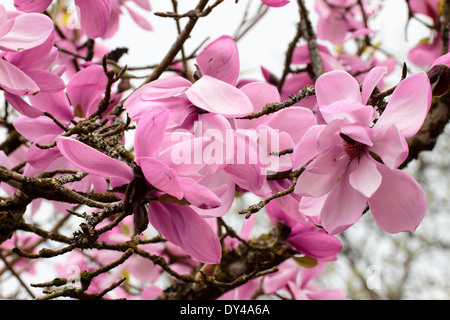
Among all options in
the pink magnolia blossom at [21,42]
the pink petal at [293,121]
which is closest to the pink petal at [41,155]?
the pink magnolia blossom at [21,42]

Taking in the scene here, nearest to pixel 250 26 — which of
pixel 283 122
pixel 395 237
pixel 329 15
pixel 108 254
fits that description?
pixel 329 15

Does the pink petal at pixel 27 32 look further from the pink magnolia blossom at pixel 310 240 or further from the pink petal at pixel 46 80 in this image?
the pink magnolia blossom at pixel 310 240

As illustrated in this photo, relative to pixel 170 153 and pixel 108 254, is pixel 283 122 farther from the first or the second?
pixel 108 254

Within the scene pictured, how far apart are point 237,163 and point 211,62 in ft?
0.46

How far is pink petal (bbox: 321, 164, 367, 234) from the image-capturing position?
57 cm

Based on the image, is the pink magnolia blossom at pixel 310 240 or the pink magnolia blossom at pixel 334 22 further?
the pink magnolia blossom at pixel 334 22

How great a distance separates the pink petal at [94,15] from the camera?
27.7 inches

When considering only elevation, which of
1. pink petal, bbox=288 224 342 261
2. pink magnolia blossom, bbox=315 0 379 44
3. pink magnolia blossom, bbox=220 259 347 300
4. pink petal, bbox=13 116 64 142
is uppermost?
pink petal, bbox=13 116 64 142

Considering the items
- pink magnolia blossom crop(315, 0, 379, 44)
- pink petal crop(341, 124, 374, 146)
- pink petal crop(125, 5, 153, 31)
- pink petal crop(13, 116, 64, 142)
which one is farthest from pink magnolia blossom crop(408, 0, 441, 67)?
pink petal crop(13, 116, 64, 142)

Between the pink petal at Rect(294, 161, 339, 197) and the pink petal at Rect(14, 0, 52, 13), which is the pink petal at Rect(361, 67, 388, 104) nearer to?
the pink petal at Rect(294, 161, 339, 197)

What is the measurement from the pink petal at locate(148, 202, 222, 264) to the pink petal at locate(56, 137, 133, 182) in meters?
0.05

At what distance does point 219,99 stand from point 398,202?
0.24 metres

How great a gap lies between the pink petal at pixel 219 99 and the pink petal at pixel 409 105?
159 mm


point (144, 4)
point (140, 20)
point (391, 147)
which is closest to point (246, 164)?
point (391, 147)
